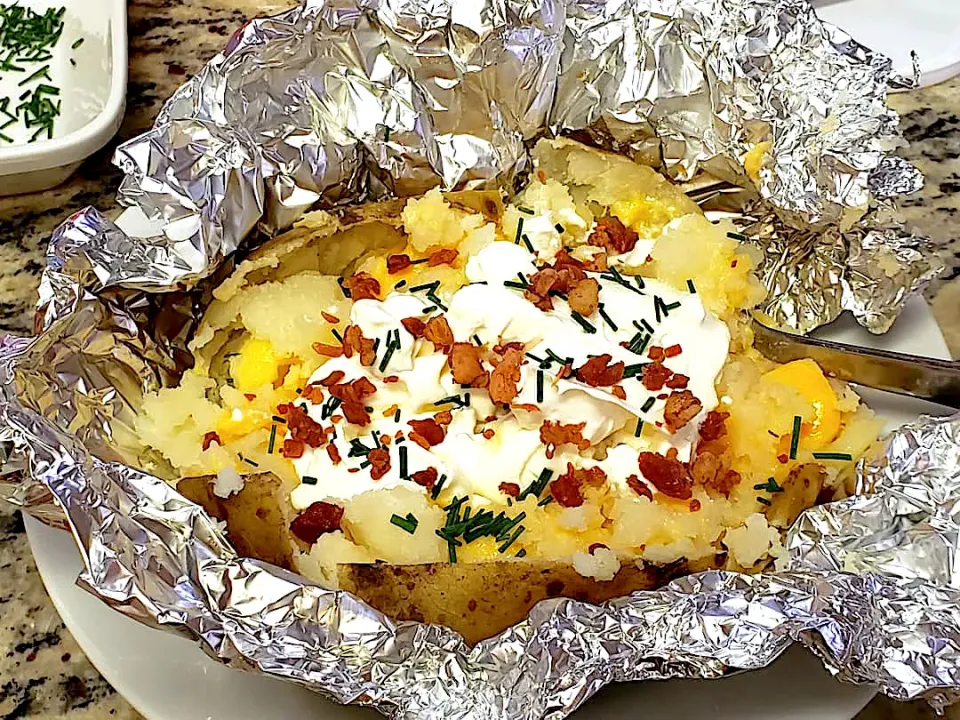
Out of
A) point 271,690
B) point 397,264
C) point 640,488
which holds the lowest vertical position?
point 271,690

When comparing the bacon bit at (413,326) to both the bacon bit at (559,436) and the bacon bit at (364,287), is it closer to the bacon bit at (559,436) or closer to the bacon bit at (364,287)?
the bacon bit at (364,287)

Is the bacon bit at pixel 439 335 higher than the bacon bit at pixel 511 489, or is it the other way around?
the bacon bit at pixel 439 335

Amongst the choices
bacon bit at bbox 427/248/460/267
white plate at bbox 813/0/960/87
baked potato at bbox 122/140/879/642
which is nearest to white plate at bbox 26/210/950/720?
baked potato at bbox 122/140/879/642

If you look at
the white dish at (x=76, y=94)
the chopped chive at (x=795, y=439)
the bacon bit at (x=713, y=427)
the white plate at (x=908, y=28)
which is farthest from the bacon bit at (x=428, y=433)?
the white plate at (x=908, y=28)

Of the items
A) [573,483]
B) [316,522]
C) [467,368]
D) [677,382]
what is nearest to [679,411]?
[677,382]

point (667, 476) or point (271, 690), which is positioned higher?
point (667, 476)

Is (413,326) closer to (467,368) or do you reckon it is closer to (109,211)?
(467,368)
